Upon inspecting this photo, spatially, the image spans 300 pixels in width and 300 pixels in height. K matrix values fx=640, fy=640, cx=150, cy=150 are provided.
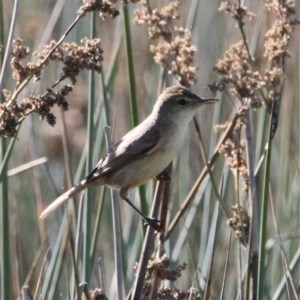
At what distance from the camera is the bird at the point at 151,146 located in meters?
3.19

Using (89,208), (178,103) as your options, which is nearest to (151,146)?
(178,103)

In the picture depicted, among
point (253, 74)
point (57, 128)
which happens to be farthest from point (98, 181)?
point (57, 128)

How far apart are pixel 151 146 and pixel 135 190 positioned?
767 millimetres

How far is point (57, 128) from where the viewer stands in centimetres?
510

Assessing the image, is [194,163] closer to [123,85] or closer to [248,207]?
[123,85]

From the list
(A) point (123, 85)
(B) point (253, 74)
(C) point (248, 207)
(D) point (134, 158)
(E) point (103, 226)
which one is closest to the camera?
(B) point (253, 74)

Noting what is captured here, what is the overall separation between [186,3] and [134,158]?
239 cm

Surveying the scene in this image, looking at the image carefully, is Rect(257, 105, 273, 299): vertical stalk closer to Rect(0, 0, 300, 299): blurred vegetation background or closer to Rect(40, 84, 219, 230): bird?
Rect(0, 0, 300, 299): blurred vegetation background

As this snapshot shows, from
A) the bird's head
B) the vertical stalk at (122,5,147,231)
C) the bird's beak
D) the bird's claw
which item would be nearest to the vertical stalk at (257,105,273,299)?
the bird's claw

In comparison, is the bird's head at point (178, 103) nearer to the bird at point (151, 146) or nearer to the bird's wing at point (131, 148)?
the bird at point (151, 146)

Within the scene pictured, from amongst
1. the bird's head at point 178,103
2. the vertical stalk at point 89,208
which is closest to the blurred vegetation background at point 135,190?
the vertical stalk at point 89,208

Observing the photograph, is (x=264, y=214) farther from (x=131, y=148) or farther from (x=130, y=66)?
(x=131, y=148)

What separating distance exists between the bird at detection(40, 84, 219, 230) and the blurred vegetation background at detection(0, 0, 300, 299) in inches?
4.6

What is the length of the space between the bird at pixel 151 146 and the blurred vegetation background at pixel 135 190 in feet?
0.38
